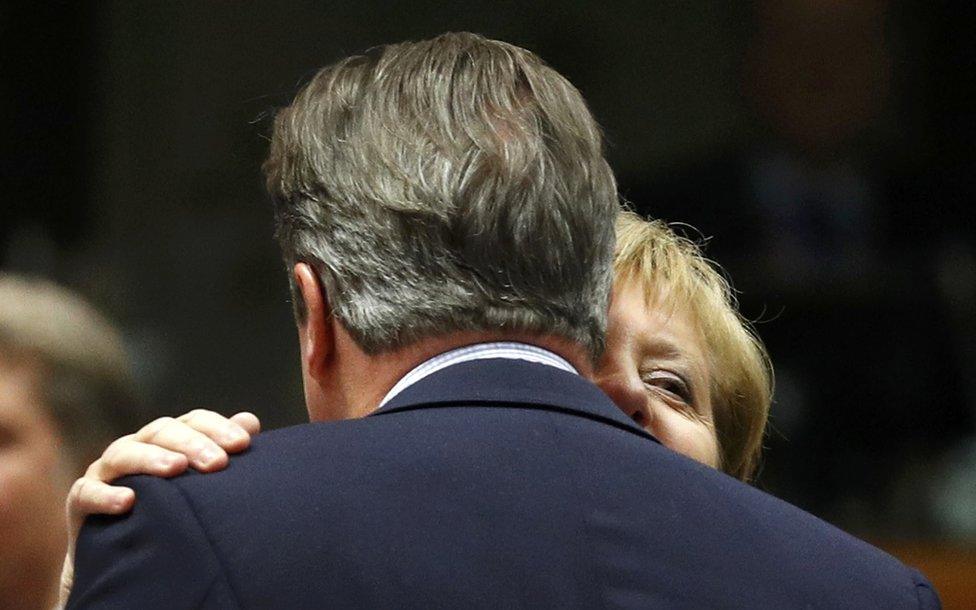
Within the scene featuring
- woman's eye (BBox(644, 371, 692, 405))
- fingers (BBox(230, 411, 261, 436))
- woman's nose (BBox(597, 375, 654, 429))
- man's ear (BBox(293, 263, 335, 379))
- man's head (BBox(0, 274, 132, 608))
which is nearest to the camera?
fingers (BBox(230, 411, 261, 436))

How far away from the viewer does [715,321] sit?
7.38 feet

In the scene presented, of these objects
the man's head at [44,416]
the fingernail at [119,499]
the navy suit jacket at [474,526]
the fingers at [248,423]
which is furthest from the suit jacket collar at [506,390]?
the man's head at [44,416]

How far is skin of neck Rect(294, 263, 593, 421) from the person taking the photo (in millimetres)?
1427

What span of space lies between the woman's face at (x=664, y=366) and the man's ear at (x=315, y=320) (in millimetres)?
590

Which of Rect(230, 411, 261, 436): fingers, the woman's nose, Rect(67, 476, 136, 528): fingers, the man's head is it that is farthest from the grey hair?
the man's head

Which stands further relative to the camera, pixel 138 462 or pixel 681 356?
pixel 681 356

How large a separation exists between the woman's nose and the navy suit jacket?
1.79ft

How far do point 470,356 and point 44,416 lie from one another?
1.31 meters

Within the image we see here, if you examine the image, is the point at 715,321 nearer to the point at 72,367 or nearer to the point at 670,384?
the point at 670,384

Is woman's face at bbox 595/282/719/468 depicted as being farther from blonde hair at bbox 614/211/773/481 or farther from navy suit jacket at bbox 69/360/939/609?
navy suit jacket at bbox 69/360/939/609

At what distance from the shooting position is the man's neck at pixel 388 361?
1425 mm

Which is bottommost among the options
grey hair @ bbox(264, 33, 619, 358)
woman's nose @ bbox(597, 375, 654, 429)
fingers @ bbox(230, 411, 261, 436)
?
woman's nose @ bbox(597, 375, 654, 429)

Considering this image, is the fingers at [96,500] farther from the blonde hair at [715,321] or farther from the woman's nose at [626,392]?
the blonde hair at [715,321]

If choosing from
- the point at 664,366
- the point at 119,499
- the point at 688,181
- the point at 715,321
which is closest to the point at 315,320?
the point at 119,499
